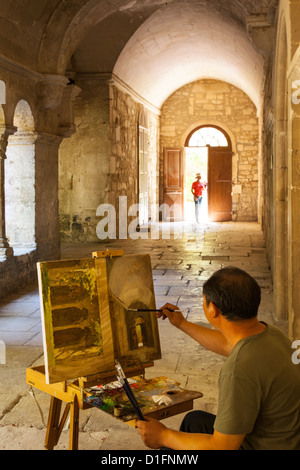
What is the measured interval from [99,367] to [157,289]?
4305 mm

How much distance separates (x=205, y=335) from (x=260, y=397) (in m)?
0.72

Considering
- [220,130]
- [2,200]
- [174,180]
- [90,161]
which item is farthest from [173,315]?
[220,130]

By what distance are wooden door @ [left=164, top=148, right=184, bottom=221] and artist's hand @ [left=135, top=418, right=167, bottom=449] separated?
14574 mm

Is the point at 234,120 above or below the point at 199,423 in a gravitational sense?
above

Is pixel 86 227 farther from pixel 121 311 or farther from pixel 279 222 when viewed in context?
pixel 121 311

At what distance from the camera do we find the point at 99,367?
2.36 meters

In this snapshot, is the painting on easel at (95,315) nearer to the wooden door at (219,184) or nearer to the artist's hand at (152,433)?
the artist's hand at (152,433)

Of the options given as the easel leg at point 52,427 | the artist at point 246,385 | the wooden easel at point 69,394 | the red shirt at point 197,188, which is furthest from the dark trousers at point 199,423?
the red shirt at point 197,188

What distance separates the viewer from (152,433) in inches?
71.7

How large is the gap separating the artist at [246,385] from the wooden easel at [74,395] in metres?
0.34

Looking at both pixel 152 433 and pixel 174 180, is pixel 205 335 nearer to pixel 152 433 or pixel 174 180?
pixel 152 433

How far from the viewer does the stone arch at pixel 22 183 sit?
739cm

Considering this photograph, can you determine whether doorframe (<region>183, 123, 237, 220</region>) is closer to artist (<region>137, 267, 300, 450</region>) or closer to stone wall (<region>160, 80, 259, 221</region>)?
stone wall (<region>160, 80, 259, 221</region>)
